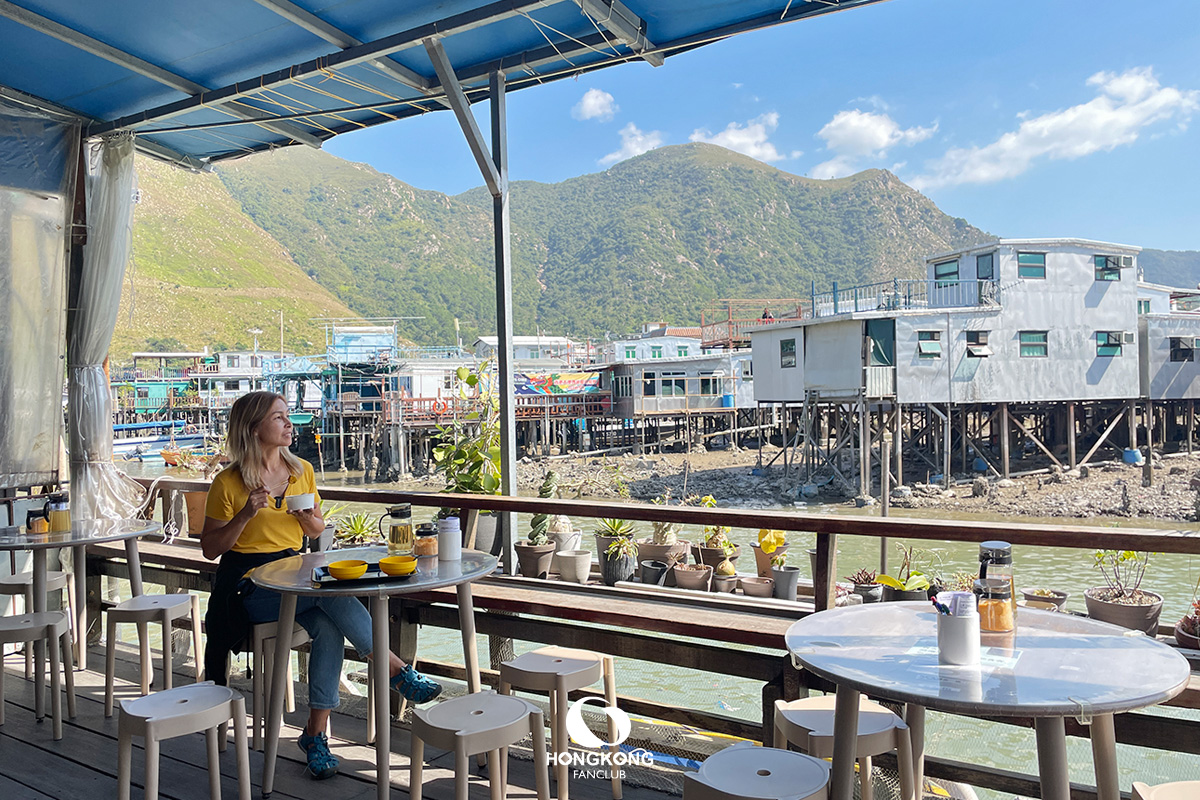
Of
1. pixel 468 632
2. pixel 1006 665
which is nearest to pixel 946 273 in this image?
pixel 468 632

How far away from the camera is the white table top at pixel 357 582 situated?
7.43 ft

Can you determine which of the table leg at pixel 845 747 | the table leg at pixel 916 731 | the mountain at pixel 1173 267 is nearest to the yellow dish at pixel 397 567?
the table leg at pixel 845 747

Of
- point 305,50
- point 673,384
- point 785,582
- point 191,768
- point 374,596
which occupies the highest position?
point 305,50

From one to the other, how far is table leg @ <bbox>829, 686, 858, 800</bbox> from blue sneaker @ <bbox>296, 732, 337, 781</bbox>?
1769 millimetres

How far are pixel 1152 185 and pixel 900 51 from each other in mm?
56359

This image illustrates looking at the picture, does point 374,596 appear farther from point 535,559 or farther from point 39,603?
point 535,559

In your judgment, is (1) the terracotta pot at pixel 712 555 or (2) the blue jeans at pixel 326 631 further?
(1) the terracotta pot at pixel 712 555

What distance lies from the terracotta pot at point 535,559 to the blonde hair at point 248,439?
2.16 meters

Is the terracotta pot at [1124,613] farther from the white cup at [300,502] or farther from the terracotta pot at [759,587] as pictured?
the white cup at [300,502]

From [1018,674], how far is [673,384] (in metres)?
31.9

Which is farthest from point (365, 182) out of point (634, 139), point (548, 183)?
point (634, 139)

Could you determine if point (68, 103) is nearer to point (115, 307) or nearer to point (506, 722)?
point (115, 307)

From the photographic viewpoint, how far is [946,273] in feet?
76.2

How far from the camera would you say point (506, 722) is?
1.95 m
